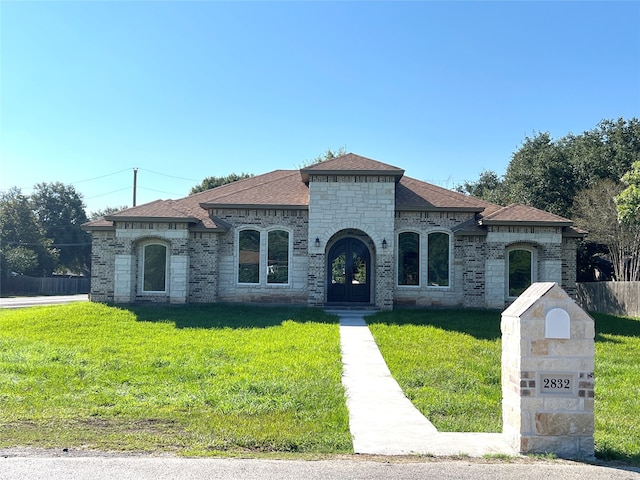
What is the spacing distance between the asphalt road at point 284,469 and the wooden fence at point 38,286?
149 feet

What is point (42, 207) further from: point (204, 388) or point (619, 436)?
point (619, 436)

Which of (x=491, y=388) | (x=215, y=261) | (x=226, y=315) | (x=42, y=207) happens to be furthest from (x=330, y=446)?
(x=42, y=207)

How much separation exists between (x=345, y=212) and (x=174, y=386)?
1168 cm

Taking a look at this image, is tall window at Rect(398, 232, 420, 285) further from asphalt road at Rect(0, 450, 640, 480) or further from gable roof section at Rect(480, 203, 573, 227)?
asphalt road at Rect(0, 450, 640, 480)

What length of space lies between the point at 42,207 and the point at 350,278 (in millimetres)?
47767

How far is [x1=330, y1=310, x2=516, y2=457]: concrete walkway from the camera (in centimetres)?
626

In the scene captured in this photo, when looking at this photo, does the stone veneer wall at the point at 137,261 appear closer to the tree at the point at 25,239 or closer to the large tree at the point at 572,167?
the large tree at the point at 572,167

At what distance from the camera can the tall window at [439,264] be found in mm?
20359

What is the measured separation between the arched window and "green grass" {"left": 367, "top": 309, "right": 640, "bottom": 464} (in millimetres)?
2295

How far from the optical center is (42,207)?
193 feet

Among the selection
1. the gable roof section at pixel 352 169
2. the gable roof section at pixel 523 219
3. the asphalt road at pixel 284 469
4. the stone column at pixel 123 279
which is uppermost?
the gable roof section at pixel 352 169

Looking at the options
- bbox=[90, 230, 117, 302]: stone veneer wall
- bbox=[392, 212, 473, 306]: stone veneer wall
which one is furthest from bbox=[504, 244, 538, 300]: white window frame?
bbox=[90, 230, 117, 302]: stone veneer wall

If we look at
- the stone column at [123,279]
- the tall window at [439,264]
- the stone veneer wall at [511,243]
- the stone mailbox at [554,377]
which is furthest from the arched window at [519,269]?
the stone mailbox at [554,377]

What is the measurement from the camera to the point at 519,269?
66.0ft
